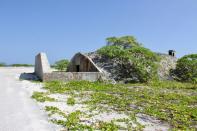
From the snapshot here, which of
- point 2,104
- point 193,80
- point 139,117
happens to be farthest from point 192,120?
point 193,80

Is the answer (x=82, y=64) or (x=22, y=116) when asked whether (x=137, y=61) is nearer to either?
(x=82, y=64)

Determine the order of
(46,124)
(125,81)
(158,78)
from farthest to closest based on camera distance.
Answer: (158,78) → (125,81) → (46,124)

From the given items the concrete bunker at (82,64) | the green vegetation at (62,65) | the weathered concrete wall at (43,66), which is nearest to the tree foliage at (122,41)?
the green vegetation at (62,65)

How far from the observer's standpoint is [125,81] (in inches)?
959

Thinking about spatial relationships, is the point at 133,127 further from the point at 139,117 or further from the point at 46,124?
the point at 46,124

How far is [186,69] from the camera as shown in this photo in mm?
27750

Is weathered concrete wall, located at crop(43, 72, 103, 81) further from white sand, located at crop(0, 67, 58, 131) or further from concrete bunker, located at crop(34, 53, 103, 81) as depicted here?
white sand, located at crop(0, 67, 58, 131)

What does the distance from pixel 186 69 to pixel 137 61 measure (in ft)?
19.1

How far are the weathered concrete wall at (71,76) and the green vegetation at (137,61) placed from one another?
3474 mm

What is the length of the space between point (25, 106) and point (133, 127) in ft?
15.9

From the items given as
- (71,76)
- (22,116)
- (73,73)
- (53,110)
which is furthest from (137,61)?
(22,116)

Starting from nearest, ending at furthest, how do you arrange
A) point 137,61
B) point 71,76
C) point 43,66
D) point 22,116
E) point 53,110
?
1. point 22,116
2. point 53,110
3. point 71,76
4. point 43,66
5. point 137,61

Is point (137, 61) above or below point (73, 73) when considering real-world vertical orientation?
above

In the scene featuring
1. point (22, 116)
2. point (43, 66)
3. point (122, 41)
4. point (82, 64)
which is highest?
point (122, 41)
